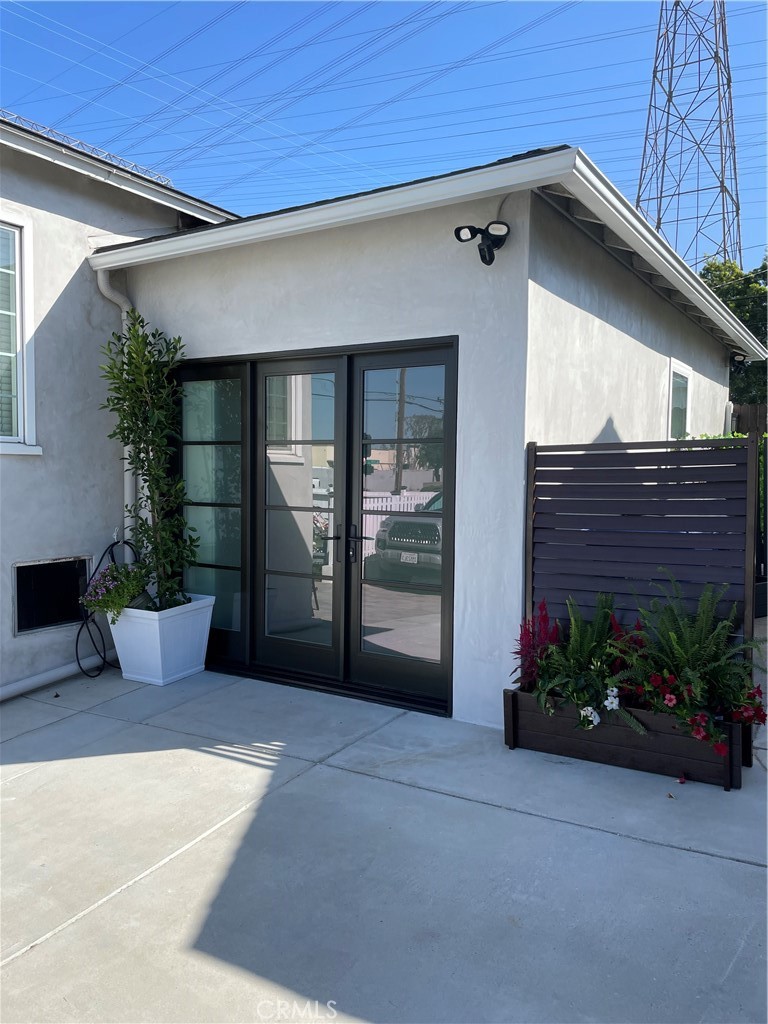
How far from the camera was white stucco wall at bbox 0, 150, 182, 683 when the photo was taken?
4.99 m

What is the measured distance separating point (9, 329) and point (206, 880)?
380 centimetres

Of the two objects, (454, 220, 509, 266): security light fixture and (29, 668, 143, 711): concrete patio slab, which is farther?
(29, 668, 143, 711): concrete patio slab

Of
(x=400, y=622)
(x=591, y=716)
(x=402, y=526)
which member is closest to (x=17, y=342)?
(x=402, y=526)

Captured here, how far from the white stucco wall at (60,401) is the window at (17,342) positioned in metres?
0.04

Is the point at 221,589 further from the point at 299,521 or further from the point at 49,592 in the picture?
the point at 49,592

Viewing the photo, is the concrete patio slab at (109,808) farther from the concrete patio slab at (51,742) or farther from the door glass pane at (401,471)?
the door glass pane at (401,471)

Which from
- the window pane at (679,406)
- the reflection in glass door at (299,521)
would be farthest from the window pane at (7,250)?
the window pane at (679,406)

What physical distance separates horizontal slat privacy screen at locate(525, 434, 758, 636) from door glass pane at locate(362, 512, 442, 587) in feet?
2.01

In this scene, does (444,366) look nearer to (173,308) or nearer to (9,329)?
(173,308)

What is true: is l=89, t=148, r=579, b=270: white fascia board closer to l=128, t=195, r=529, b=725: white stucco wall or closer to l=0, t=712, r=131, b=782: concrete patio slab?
l=128, t=195, r=529, b=725: white stucco wall

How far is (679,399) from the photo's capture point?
26.8 ft

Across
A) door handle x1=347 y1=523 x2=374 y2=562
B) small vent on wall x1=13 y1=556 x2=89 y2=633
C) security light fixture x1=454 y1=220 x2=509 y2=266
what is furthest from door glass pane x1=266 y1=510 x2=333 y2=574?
security light fixture x1=454 y1=220 x2=509 y2=266

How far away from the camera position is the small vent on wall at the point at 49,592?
5.12m

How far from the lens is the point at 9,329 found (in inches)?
199
